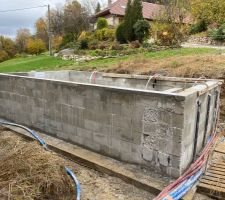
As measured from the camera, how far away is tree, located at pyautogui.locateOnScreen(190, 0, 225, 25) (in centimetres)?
1754

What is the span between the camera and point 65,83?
17.1ft

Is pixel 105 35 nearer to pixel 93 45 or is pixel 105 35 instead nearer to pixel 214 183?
pixel 93 45

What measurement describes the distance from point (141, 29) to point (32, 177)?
55.0 ft

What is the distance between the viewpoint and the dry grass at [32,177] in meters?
2.89

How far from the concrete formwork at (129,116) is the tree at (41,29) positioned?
42319 mm

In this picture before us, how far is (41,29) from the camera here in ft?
167

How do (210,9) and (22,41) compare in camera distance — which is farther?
(22,41)

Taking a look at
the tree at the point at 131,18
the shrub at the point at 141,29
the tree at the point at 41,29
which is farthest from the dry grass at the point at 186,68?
the tree at the point at 41,29

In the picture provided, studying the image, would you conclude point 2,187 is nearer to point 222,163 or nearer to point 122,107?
point 122,107

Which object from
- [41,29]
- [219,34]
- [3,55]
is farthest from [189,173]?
[41,29]

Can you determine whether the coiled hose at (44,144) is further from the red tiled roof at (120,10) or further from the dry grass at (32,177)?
the red tiled roof at (120,10)

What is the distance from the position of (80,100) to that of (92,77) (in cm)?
299

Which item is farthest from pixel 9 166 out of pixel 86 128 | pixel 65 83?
pixel 65 83

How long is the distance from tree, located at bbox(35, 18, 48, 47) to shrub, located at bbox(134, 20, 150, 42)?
100 feet
